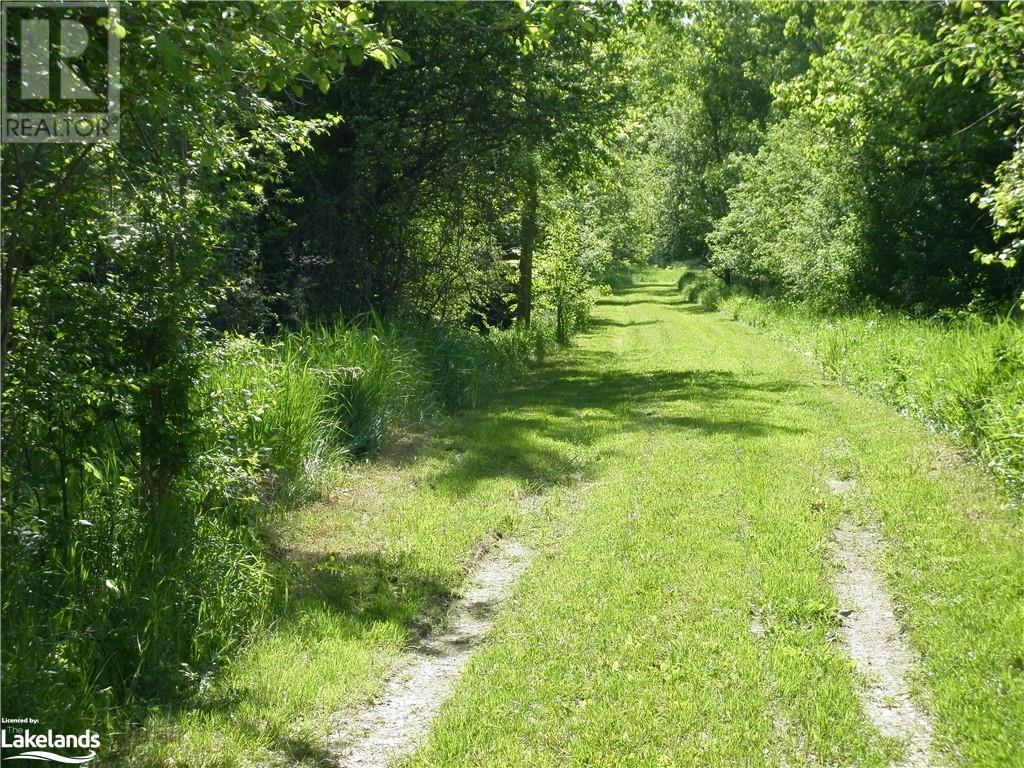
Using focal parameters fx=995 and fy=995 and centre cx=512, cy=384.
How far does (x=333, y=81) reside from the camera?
14945 millimetres

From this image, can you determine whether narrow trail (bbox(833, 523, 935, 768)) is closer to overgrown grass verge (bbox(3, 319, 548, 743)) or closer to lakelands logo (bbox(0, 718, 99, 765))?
overgrown grass verge (bbox(3, 319, 548, 743))

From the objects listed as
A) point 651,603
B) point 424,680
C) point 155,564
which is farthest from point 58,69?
point 651,603

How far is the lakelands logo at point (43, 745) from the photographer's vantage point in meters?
4.19

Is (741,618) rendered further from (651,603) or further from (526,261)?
(526,261)

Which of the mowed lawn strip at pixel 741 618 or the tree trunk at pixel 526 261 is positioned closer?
the mowed lawn strip at pixel 741 618

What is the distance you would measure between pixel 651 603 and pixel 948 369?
23.0 feet

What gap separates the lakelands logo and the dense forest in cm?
9

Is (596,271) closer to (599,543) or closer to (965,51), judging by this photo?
(965,51)

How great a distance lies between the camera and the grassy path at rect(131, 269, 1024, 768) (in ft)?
15.8

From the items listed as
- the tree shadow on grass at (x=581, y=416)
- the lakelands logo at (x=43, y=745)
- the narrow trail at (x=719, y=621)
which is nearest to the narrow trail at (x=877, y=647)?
the narrow trail at (x=719, y=621)

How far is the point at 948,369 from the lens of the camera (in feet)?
39.1

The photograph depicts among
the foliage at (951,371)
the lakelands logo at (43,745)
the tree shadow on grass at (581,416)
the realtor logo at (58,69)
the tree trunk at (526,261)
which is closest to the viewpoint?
the lakelands logo at (43,745)

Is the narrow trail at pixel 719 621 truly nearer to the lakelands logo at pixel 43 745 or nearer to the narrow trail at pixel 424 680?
the narrow trail at pixel 424 680

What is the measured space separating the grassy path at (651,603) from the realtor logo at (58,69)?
298 cm
